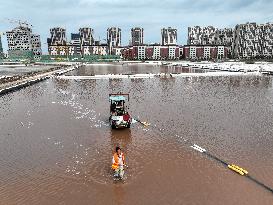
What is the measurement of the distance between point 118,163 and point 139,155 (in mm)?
3594

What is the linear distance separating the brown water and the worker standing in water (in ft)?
1.27

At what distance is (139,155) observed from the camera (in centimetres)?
1600

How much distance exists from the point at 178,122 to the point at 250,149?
7.13 metres

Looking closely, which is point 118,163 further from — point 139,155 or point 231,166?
point 231,166

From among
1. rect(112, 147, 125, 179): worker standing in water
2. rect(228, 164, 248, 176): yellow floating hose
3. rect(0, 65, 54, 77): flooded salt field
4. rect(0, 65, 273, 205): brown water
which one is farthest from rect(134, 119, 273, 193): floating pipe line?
rect(0, 65, 54, 77): flooded salt field

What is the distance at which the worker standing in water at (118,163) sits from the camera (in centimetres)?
1233

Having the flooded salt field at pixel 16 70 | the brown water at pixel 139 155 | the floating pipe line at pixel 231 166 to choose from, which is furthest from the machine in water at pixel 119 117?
the flooded salt field at pixel 16 70

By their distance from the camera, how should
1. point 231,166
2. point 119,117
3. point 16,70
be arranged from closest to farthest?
point 231,166 < point 119,117 < point 16,70

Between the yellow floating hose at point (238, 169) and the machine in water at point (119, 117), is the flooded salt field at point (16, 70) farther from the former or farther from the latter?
the yellow floating hose at point (238, 169)

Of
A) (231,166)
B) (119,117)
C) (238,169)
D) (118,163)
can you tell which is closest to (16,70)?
(119,117)

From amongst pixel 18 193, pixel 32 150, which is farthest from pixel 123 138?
pixel 18 193

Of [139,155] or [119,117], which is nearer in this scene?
Answer: [139,155]

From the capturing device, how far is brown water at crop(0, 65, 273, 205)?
1176 centimetres

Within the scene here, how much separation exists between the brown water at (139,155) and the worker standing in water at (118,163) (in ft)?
1.27
